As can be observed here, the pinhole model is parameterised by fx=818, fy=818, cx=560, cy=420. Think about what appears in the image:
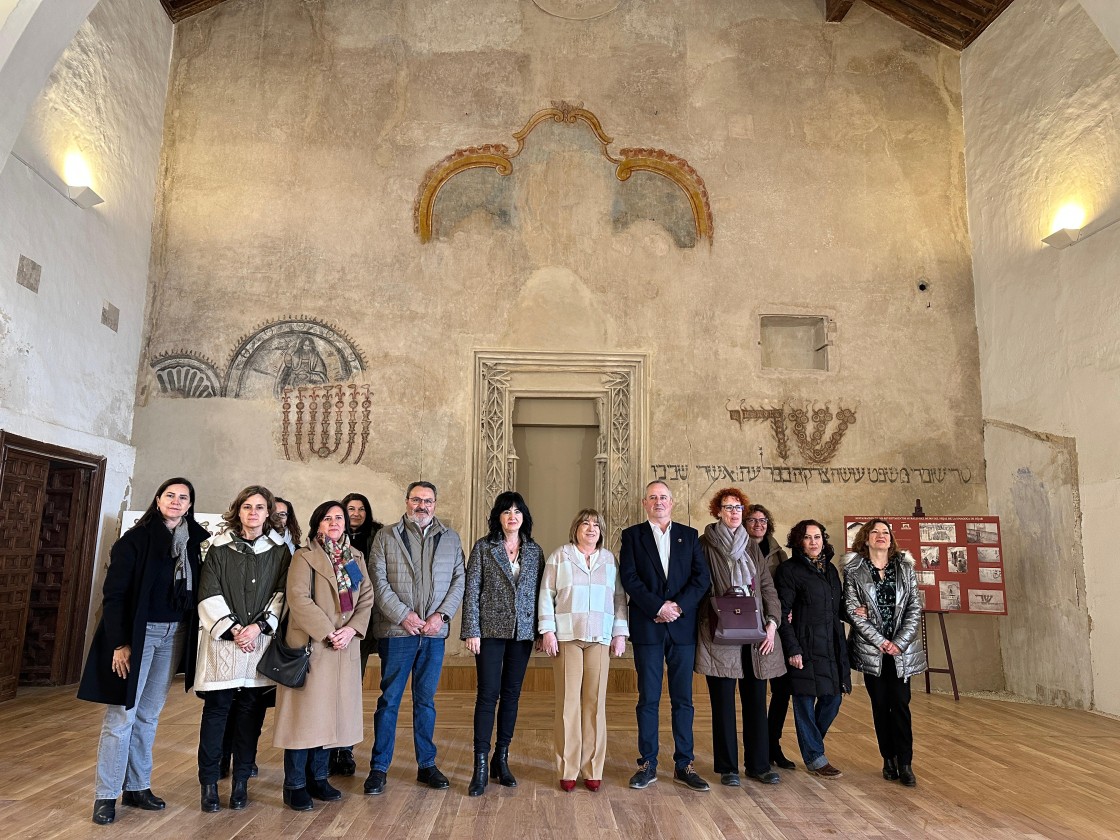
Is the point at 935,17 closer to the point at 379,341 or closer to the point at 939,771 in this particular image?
→ the point at 379,341

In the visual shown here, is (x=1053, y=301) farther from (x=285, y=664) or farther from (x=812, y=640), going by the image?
(x=285, y=664)

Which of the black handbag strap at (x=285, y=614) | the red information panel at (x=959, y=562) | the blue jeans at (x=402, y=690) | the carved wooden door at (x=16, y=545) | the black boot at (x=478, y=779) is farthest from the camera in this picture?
the red information panel at (x=959, y=562)

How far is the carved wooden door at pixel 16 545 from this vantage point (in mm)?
6374

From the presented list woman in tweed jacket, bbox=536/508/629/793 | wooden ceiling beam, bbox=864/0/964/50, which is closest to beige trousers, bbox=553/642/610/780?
woman in tweed jacket, bbox=536/508/629/793

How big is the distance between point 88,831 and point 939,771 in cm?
428

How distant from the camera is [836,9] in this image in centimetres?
884

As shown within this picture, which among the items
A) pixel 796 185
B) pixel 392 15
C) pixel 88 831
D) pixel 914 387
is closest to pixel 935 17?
pixel 796 185

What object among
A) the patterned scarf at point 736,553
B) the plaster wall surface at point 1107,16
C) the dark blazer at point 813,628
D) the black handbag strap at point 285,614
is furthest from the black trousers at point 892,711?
the plaster wall surface at point 1107,16

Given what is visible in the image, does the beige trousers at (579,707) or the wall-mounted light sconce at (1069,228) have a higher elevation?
the wall-mounted light sconce at (1069,228)

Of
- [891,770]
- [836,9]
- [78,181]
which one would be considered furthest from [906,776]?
[836,9]

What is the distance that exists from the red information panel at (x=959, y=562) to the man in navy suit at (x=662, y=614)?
4.08 metres

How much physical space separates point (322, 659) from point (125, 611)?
2.89 ft

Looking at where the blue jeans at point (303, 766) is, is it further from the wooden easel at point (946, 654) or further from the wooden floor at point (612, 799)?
the wooden easel at point (946, 654)

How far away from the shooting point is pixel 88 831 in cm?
343
